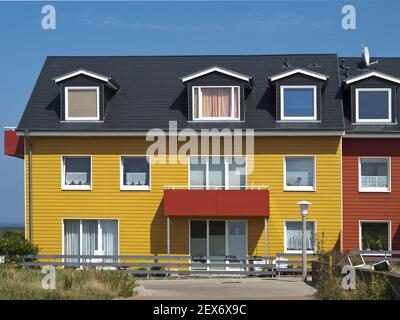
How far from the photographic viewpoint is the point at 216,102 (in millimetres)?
33406

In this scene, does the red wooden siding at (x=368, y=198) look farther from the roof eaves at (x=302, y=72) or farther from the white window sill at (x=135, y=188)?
the white window sill at (x=135, y=188)

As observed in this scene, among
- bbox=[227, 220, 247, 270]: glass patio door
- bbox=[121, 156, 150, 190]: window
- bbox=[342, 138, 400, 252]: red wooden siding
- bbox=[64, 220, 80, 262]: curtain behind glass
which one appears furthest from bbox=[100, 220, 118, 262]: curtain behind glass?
bbox=[342, 138, 400, 252]: red wooden siding

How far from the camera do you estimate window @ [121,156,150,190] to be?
33.2m

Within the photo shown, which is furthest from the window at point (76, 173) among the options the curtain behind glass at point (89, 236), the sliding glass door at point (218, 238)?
the sliding glass door at point (218, 238)

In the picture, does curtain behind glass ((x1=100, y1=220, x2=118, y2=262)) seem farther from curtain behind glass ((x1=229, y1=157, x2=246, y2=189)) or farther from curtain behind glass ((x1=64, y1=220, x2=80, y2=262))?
curtain behind glass ((x1=229, y1=157, x2=246, y2=189))

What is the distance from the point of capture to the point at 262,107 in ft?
112

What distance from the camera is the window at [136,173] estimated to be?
33.2m

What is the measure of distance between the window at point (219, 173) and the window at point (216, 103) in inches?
65.6

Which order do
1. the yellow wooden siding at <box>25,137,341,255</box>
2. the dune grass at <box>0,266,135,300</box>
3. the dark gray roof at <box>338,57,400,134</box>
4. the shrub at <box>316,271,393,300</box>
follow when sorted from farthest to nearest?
the dark gray roof at <box>338,57,400,134</box> < the yellow wooden siding at <box>25,137,341,255</box> < the dune grass at <box>0,266,135,300</box> < the shrub at <box>316,271,393,300</box>

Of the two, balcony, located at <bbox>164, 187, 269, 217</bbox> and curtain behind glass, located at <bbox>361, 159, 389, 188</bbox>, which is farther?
curtain behind glass, located at <bbox>361, 159, 389, 188</bbox>

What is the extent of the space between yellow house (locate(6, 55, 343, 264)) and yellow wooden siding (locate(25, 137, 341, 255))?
4 cm

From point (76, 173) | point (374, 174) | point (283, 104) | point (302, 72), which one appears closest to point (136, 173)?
point (76, 173)

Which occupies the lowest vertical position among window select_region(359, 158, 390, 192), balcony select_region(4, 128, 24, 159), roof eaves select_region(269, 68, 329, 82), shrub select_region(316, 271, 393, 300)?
shrub select_region(316, 271, 393, 300)
